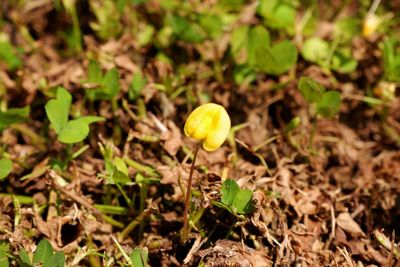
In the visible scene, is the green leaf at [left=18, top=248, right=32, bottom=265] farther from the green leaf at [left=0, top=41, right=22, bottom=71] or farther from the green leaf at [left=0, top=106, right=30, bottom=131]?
the green leaf at [left=0, top=41, right=22, bottom=71]

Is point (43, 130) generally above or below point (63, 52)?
below

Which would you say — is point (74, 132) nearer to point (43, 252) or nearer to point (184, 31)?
point (43, 252)

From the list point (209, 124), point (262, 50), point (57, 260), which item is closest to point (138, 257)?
point (57, 260)

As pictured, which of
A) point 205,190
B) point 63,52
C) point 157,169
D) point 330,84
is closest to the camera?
point 205,190

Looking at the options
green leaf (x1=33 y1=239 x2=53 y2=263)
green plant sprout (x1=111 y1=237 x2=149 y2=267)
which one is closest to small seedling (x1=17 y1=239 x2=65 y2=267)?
green leaf (x1=33 y1=239 x2=53 y2=263)

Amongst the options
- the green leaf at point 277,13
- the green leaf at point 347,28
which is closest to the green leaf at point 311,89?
the green leaf at point 277,13

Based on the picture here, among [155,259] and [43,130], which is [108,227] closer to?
[155,259]

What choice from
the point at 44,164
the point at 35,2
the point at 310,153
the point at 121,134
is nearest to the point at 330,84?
the point at 310,153
